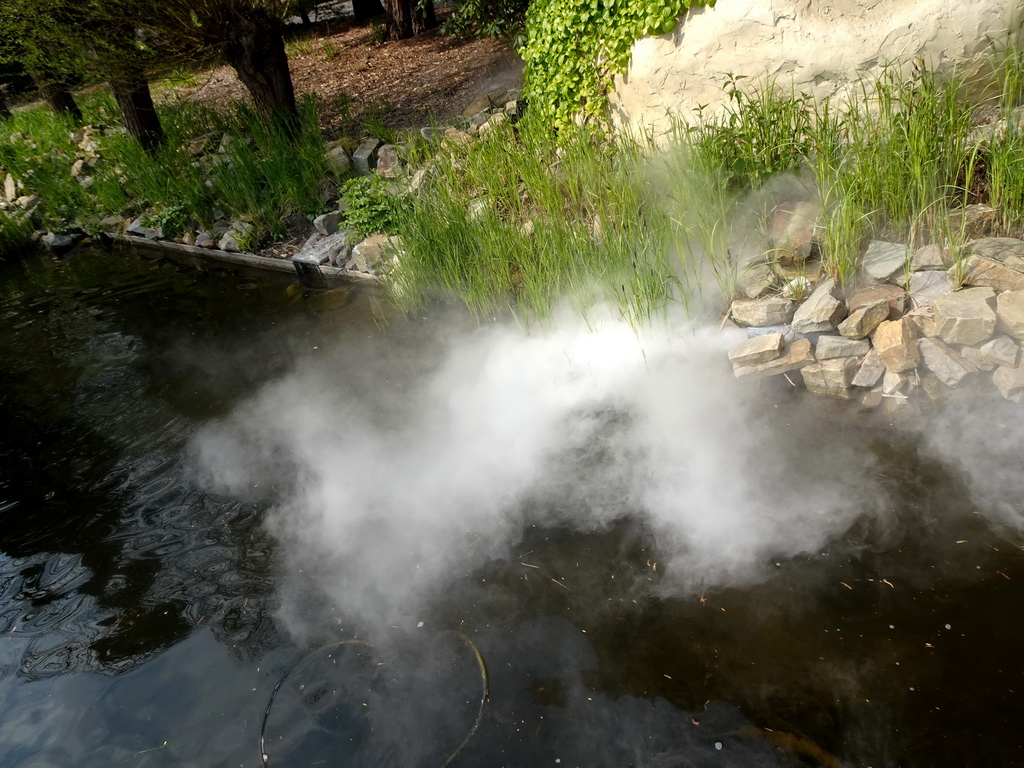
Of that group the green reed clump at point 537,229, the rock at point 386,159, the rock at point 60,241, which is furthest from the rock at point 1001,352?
the rock at point 60,241

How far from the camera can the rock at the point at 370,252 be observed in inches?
225

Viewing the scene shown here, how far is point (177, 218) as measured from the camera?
25.0ft

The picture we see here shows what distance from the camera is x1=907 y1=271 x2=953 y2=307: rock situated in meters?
3.31

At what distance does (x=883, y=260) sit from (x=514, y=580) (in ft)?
8.40

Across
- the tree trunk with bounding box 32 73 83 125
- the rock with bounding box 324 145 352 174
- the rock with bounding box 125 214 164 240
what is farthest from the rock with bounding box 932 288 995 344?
the tree trunk with bounding box 32 73 83 125

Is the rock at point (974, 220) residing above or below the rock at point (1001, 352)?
above

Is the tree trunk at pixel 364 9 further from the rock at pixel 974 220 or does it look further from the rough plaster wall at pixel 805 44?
the rock at pixel 974 220

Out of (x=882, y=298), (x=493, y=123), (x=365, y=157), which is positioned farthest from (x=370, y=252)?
(x=882, y=298)

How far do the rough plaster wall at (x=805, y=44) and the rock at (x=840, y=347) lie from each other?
1793 mm

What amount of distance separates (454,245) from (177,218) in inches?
181

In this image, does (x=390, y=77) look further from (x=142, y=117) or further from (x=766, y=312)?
(x=766, y=312)

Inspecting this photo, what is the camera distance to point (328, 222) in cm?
648

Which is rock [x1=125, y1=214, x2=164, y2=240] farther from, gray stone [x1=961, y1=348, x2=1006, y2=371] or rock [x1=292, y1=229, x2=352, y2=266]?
gray stone [x1=961, y1=348, x2=1006, y2=371]

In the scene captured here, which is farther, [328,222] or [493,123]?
[328,222]
